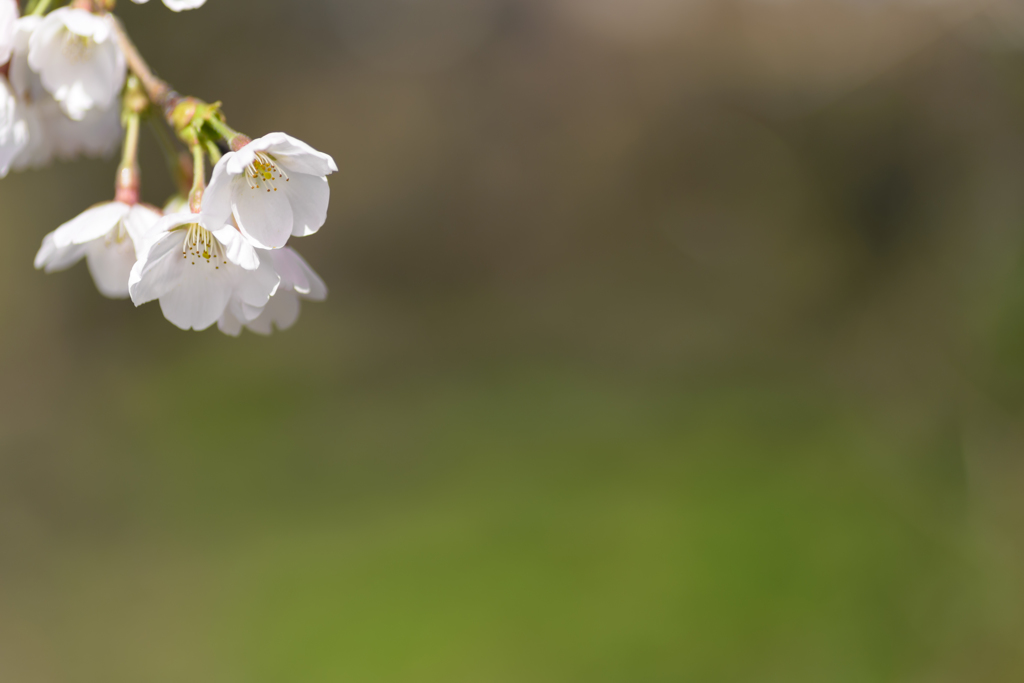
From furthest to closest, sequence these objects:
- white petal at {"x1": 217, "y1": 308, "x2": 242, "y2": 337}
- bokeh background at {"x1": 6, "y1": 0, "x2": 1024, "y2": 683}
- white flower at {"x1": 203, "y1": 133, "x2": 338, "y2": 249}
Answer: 1. bokeh background at {"x1": 6, "y1": 0, "x2": 1024, "y2": 683}
2. white petal at {"x1": 217, "y1": 308, "x2": 242, "y2": 337}
3. white flower at {"x1": 203, "y1": 133, "x2": 338, "y2": 249}

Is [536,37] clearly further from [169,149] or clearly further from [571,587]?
[169,149]

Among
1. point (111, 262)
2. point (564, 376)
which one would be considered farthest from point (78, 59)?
point (564, 376)

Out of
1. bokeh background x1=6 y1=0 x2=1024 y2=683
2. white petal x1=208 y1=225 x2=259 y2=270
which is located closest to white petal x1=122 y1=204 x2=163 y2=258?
white petal x1=208 y1=225 x2=259 y2=270

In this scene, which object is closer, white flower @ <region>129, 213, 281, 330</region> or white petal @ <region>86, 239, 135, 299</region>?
white flower @ <region>129, 213, 281, 330</region>

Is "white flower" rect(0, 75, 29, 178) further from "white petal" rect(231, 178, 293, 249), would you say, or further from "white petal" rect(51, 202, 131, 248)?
"white petal" rect(231, 178, 293, 249)

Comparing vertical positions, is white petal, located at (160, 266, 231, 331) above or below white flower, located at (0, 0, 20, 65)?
below

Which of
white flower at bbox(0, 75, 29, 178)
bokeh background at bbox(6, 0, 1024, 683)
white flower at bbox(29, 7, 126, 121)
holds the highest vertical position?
bokeh background at bbox(6, 0, 1024, 683)

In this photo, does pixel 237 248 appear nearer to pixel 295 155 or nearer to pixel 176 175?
pixel 295 155

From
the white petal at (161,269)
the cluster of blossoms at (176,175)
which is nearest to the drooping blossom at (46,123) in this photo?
the cluster of blossoms at (176,175)

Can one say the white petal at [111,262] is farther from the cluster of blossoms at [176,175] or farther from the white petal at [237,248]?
the white petal at [237,248]
